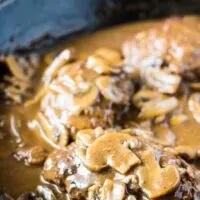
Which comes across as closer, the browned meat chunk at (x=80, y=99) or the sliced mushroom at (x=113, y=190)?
the sliced mushroom at (x=113, y=190)

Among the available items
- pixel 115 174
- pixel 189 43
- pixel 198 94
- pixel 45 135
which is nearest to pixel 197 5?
pixel 189 43

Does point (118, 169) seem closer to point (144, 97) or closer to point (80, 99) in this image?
point (80, 99)

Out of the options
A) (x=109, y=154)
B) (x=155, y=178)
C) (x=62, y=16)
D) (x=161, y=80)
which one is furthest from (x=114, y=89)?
(x=62, y=16)

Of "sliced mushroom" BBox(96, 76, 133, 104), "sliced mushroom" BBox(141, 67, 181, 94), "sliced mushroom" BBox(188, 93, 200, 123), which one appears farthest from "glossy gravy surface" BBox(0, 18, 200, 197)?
"sliced mushroom" BBox(96, 76, 133, 104)

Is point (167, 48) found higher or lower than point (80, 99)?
lower

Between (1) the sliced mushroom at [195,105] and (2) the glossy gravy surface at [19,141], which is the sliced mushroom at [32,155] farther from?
(1) the sliced mushroom at [195,105]

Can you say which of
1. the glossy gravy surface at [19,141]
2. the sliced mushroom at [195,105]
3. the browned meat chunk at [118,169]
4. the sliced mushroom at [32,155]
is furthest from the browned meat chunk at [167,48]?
the sliced mushroom at [32,155]
